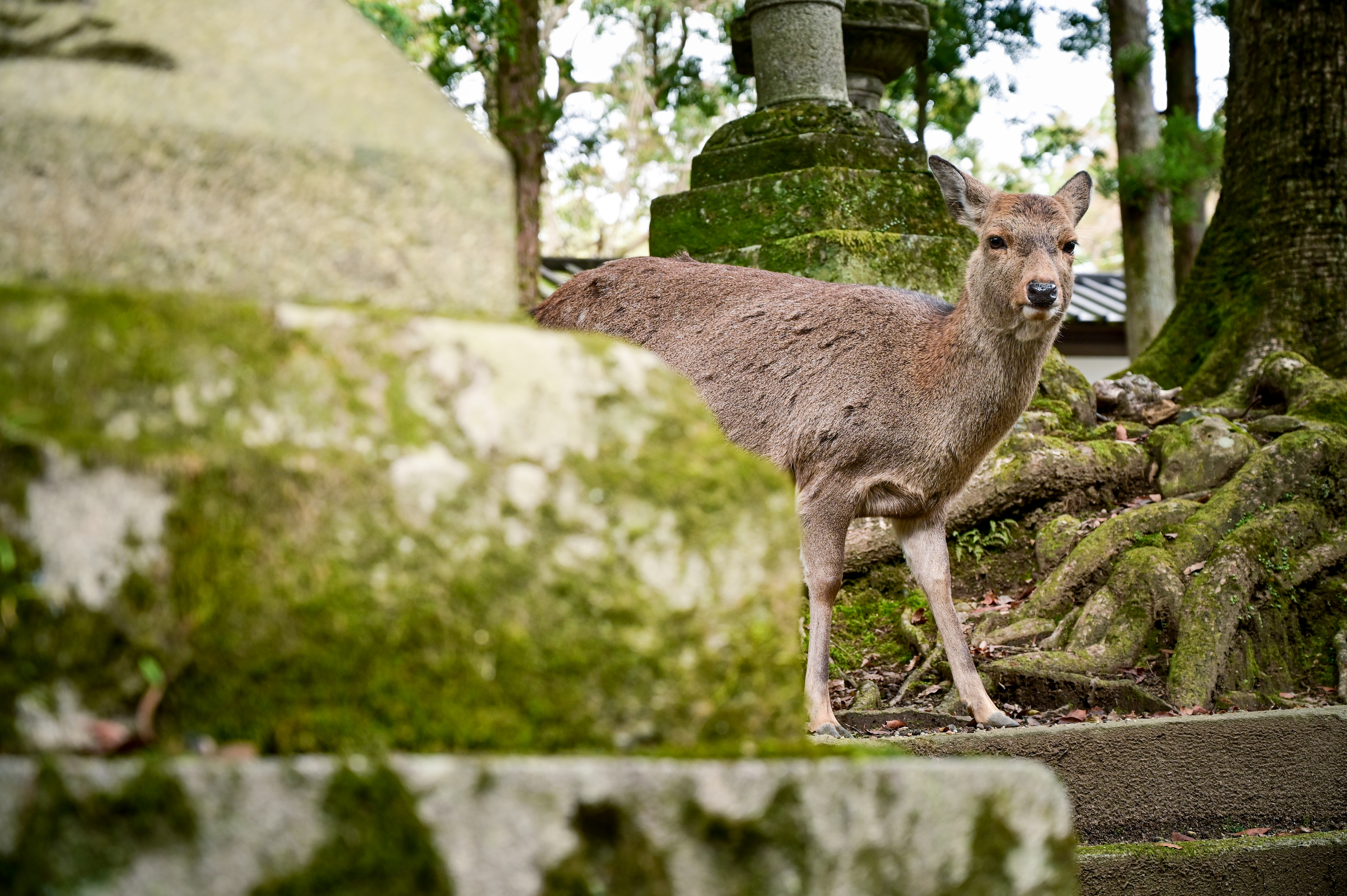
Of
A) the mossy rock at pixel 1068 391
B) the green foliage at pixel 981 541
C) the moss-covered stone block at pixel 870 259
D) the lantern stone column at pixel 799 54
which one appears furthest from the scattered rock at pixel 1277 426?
the lantern stone column at pixel 799 54

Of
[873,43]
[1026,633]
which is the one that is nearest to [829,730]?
[1026,633]

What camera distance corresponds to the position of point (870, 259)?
23.1 feet

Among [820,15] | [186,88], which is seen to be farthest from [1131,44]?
[186,88]

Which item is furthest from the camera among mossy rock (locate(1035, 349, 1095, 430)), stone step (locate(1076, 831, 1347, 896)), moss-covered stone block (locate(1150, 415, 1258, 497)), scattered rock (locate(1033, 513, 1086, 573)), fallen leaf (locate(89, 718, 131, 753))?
mossy rock (locate(1035, 349, 1095, 430))

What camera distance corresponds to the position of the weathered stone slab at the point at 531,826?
3.87ft

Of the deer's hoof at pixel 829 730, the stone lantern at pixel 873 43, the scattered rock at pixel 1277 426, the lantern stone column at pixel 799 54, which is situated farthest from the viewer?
the stone lantern at pixel 873 43

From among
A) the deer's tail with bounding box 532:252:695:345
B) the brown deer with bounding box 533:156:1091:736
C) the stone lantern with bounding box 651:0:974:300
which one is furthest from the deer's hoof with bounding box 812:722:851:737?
the stone lantern with bounding box 651:0:974:300

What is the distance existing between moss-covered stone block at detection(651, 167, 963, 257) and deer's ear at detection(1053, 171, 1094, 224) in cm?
165

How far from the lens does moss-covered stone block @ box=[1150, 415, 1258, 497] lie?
659 centimetres

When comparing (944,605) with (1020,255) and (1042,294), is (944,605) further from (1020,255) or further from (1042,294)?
(1020,255)

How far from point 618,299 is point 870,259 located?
5.03ft

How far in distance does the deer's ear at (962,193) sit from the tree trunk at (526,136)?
7063mm

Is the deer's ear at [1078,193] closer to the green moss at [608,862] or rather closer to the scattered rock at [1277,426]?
the scattered rock at [1277,426]

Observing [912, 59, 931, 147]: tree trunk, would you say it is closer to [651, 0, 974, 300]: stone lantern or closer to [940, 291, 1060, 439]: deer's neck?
[651, 0, 974, 300]: stone lantern
